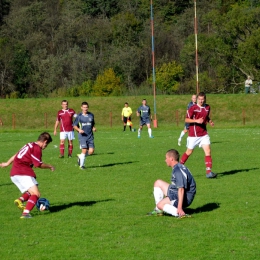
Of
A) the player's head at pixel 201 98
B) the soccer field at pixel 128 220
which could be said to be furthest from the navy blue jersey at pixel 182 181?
the player's head at pixel 201 98

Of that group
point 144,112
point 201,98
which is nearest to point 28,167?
point 201,98

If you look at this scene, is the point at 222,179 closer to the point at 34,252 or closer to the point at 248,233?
the point at 248,233

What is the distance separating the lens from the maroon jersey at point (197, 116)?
17.4 m

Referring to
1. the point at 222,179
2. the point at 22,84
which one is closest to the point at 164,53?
the point at 22,84

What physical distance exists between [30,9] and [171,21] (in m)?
21.7

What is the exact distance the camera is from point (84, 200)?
553 inches

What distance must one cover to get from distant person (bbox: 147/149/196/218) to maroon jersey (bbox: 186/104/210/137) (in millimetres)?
5877

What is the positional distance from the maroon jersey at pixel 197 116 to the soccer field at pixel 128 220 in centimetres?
125

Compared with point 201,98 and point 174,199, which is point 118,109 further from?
point 174,199

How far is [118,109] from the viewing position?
64688 mm

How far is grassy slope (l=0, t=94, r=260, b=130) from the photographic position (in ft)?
201

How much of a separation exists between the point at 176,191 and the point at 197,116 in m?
6.26

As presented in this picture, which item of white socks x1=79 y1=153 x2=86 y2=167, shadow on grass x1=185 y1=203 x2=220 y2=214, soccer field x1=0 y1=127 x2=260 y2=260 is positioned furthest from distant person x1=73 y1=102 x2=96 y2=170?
shadow on grass x1=185 y1=203 x2=220 y2=214

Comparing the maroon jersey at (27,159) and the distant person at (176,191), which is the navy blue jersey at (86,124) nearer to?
the maroon jersey at (27,159)
